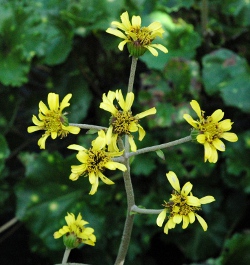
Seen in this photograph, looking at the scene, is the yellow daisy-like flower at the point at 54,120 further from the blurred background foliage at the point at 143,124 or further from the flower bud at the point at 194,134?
the blurred background foliage at the point at 143,124

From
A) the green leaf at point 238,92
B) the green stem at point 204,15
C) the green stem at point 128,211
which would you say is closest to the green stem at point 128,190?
the green stem at point 128,211

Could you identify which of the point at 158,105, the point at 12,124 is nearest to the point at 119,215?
the point at 158,105

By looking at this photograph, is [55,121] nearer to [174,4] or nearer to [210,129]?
[210,129]

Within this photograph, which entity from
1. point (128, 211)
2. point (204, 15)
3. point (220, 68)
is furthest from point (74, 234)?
point (204, 15)

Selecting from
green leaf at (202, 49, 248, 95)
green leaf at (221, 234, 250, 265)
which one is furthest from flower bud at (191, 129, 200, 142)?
green leaf at (202, 49, 248, 95)

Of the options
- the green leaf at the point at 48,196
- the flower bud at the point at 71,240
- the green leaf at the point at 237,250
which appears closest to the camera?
the flower bud at the point at 71,240

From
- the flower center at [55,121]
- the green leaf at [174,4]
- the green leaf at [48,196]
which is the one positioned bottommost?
the green leaf at [48,196]

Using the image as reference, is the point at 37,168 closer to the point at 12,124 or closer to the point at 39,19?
the point at 12,124
